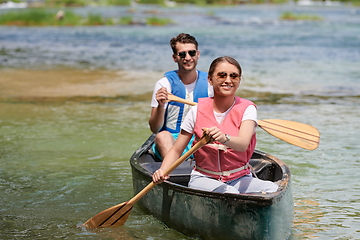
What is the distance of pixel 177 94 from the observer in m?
4.88

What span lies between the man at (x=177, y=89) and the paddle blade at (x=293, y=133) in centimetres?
94

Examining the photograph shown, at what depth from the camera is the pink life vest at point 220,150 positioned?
→ 11.8 ft

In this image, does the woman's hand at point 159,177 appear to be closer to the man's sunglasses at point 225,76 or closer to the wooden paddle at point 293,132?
the man's sunglasses at point 225,76

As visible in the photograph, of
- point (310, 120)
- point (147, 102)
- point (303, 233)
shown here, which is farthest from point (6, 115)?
point (303, 233)

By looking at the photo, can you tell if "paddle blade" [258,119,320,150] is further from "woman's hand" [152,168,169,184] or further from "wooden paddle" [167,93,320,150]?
"woman's hand" [152,168,169,184]

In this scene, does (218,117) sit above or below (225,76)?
below

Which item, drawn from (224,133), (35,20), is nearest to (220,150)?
(224,133)

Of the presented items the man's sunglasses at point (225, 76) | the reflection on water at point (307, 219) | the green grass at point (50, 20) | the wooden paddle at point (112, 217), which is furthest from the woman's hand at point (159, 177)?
the green grass at point (50, 20)

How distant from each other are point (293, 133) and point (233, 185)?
764 mm

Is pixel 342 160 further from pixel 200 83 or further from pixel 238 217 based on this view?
pixel 238 217

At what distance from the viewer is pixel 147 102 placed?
33.1ft

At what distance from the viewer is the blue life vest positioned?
16.0ft

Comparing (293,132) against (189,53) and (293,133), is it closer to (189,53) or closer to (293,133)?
(293,133)

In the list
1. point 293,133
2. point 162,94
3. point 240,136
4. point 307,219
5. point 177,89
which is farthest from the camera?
point 177,89
